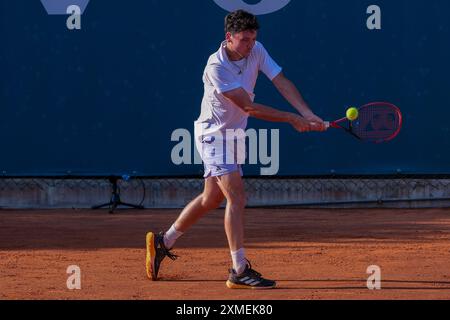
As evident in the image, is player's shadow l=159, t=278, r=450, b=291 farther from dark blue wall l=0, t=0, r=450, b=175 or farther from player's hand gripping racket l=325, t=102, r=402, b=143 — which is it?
dark blue wall l=0, t=0, r=450, b=175

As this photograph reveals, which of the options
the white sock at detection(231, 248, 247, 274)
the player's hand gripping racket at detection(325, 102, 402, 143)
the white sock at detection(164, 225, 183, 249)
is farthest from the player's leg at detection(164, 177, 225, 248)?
the player's hand gripping racket at detection(325, 102, 402, 143)

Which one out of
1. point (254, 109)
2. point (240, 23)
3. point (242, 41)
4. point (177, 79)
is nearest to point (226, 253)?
point (254, 109)

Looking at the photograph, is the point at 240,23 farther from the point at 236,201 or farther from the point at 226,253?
the point at 226,253

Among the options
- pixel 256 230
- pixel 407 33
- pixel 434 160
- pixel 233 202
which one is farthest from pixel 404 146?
pixel 233 202

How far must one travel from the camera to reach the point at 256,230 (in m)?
9.45

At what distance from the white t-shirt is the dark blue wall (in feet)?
15.1

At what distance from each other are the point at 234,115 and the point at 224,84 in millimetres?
261

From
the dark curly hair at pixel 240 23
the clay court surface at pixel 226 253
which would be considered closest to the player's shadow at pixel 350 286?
the clay court surface at pixel 226 253

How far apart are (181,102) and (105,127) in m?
0.89

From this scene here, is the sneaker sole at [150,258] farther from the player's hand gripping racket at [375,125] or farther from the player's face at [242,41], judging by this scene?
the player's hand gripping racket at [375,125]

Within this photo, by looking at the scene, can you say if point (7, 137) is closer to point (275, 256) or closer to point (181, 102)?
point (181, 102)

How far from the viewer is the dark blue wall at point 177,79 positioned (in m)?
10.9

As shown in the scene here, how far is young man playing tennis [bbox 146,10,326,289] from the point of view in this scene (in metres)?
6.00

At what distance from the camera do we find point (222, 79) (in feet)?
19.7
